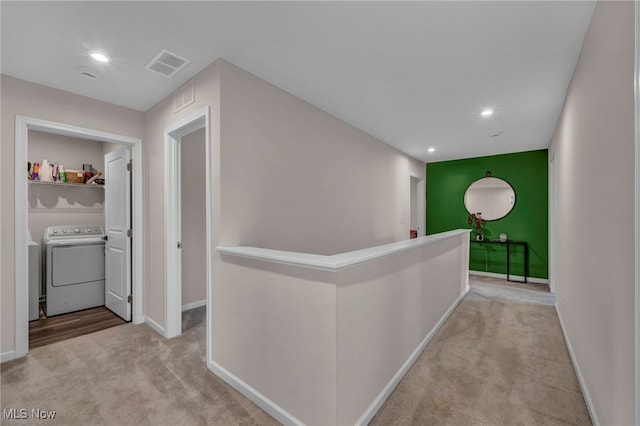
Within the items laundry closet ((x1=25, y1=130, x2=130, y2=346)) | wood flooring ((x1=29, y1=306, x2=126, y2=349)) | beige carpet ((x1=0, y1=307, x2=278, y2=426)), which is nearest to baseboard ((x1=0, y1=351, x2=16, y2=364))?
beige carpet ((x1=0, y1=307, x2=278, y2=426))

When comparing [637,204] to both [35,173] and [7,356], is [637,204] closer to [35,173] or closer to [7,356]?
[7,356]

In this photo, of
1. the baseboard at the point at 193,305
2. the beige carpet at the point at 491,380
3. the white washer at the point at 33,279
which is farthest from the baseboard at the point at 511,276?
the white washer at the point at 33,279

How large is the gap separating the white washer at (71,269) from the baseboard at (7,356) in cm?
118

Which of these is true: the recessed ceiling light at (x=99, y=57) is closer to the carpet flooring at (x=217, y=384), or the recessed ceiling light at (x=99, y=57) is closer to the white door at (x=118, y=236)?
the white door at (x=118, y=236)

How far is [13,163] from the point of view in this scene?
235cm

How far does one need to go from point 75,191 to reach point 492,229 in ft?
24.1

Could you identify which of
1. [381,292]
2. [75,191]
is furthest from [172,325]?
[75,191]

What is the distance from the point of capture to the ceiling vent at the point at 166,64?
2111mm

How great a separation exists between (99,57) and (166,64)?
472 millimetres

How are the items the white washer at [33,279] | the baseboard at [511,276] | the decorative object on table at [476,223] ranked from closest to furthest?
1. the white washer at [33,279]
2. the baseboard at [511,276]
3. the decorative object on table at [476,223]

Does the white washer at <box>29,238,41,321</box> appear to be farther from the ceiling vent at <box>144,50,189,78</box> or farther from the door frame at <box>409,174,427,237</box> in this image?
the door frame at <box>409,174,427,237</box>

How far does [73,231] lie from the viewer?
3.79 metres

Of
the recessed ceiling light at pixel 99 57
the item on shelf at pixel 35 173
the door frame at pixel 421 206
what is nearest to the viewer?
the recessed ceiling light at pixel 99 57

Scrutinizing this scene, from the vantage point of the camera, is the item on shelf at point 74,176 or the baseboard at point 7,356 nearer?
the baseboard at point 7,356
